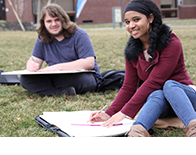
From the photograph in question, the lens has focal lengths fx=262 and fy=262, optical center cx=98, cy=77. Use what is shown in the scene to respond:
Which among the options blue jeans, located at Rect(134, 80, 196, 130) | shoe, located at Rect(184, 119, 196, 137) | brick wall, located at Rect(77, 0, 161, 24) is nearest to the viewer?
shoe, located at Rect(184, 119, 196, 137)

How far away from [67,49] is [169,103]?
1.87m

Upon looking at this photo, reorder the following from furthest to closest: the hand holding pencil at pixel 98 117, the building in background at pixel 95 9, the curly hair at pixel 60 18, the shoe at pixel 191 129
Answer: the building in background at pixel 95 9, the curly hair at pixel 60 18, the hand holding pencil at pixel 98 117, the shoe at pixel 191 129

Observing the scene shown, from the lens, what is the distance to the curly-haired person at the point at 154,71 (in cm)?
192

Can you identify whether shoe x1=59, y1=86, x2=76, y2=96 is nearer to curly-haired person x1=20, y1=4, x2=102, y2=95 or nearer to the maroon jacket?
curly-haired person x1=20, y1=4, x2=102, y2=95

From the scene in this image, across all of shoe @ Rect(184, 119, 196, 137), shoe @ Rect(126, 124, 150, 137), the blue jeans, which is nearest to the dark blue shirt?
the blue jeans

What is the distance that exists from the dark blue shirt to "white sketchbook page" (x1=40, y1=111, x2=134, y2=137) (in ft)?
3.90

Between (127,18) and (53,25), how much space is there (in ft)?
5.18

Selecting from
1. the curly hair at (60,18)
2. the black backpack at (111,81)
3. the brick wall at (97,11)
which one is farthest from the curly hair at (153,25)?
the brick wall at (97,11)

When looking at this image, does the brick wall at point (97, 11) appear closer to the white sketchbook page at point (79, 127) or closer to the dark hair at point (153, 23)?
the white sketchbook page at point (79, 127)

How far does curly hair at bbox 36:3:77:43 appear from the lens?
341 centimetres

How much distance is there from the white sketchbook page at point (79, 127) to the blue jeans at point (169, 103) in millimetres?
208
